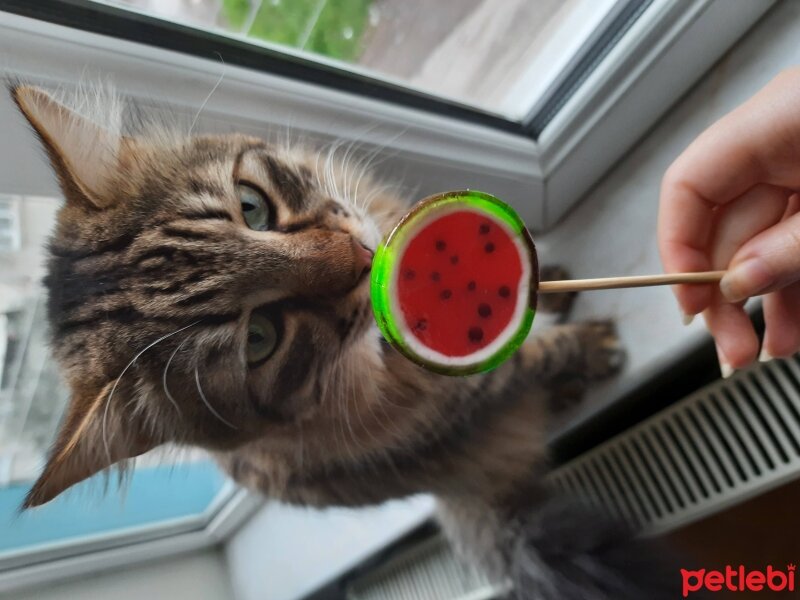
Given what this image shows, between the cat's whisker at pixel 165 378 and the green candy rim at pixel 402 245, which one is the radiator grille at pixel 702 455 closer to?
the green candy rim at pixel 402 245

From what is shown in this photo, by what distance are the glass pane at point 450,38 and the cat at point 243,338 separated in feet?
0.71

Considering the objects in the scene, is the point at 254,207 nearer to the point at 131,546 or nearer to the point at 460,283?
the point at 460,283

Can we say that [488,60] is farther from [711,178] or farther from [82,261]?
[82,261]

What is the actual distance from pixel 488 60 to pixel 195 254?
2.40 feet

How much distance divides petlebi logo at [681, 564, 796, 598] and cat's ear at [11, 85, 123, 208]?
0.93 meters

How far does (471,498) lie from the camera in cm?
101

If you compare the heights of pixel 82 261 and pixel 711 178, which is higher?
pixel 82 261

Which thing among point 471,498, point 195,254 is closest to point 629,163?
point 471,498

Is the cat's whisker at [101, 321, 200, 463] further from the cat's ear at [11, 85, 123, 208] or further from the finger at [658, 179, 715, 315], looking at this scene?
the finger at [658, 179, 715, 315]

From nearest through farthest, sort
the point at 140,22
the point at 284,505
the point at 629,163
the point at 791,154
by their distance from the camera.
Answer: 1. the point at 791,154
2. the point at 140,22
3. the point at 284,505
4. the point at 629,163

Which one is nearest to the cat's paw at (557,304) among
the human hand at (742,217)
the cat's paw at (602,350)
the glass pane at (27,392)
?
the cat's paw at (602,350)

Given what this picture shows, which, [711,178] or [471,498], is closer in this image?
[711,178]

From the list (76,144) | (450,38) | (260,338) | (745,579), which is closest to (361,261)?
(260,338)

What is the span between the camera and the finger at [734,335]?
72cm
